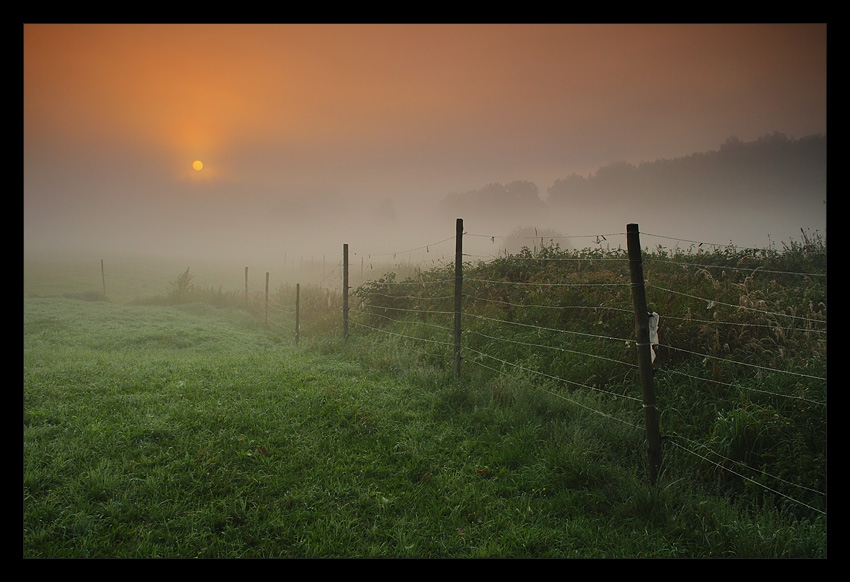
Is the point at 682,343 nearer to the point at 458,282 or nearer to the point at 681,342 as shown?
the point at 681,342

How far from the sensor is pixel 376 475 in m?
3.60

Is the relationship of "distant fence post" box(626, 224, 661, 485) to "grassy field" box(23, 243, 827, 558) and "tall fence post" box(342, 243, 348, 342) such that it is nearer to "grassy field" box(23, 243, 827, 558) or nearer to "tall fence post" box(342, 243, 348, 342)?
"grassy field" box(23, 243, 827, 558)

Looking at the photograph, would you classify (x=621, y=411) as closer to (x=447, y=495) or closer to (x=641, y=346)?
(x=641, y=346)

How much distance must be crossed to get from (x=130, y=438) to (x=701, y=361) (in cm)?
675

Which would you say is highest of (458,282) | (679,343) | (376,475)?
(458,282)

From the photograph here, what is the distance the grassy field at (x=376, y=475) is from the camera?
109 inches

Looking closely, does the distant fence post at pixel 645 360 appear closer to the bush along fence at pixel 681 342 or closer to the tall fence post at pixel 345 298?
the bush along fence at pixel 681 342

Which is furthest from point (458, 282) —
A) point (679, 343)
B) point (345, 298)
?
point (345, 298)

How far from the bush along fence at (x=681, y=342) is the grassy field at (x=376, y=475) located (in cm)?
10

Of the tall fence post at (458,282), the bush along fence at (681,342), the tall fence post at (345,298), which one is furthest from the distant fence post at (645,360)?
the tall fence post at (345,298)

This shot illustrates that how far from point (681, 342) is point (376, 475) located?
4.46 meters

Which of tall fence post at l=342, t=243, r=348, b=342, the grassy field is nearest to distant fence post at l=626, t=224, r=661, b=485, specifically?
the grassy field

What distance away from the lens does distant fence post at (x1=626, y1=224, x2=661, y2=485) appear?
3.46 m
